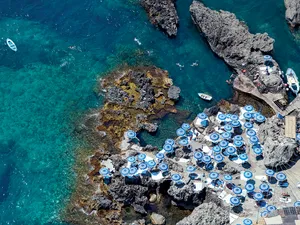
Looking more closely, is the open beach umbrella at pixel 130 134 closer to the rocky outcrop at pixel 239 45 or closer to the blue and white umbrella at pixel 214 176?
the blue and white umbrella at pixel 214 176

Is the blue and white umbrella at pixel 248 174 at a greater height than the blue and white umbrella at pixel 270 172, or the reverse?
the blue and white umbrella at pixel 270 172

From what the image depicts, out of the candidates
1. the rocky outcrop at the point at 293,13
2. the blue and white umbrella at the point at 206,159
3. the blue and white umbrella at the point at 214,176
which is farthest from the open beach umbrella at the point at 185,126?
the rocky outcrop at the point at 293,13

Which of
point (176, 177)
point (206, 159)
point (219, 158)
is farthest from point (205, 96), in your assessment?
point (176, 177)

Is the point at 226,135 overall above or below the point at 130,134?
above

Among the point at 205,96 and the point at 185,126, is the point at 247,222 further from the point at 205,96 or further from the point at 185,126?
the point at 205,96

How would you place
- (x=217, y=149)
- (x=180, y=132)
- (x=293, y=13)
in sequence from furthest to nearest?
1. (x=293, y=13)
2. (x=180, y=132)
3. (x=217, y=149)

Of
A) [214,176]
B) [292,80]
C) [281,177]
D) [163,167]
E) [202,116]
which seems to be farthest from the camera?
[292,80]

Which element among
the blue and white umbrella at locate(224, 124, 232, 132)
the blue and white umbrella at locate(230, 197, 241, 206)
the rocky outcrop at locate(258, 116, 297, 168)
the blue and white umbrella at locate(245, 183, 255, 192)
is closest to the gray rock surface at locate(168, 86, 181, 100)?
the blue and white umbrella at locate(224, 124, 232, 132)
